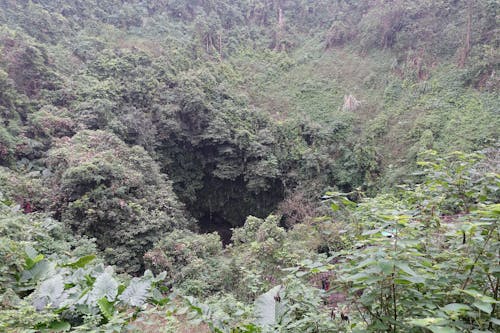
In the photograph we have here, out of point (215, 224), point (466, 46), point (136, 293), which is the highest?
point (466, 46)

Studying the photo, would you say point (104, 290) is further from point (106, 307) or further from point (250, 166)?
point (250, 166)

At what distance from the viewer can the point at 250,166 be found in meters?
13.6

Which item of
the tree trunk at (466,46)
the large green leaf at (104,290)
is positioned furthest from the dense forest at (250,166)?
the tree trunk at (466,46)

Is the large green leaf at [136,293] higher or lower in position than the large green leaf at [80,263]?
lower

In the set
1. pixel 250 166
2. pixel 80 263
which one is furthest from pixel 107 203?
pixel 250 166

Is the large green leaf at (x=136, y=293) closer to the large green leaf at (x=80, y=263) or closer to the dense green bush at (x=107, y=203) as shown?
the large green leaf at (x=80, y=263)

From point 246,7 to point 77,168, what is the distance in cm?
1962

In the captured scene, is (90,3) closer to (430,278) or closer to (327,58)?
(327,58)

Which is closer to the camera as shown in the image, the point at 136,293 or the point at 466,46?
the point at 136,293

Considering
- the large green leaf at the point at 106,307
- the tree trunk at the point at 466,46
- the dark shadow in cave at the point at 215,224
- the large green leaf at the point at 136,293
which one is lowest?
the dark shadow in cave at the point at 215,224

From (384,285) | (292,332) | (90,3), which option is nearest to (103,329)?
(292,332)

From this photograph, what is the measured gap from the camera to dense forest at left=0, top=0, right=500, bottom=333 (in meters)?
1.65

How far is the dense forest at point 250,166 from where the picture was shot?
1651mm

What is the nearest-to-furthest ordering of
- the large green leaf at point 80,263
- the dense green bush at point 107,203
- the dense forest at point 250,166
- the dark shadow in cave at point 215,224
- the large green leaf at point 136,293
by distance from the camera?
the dense forest at point 250,166
the large green leaf at point 136,293
the large green leaf at point 80,263
the dense green bush at point 107,203
the dark shadow in cave at point 215,224
